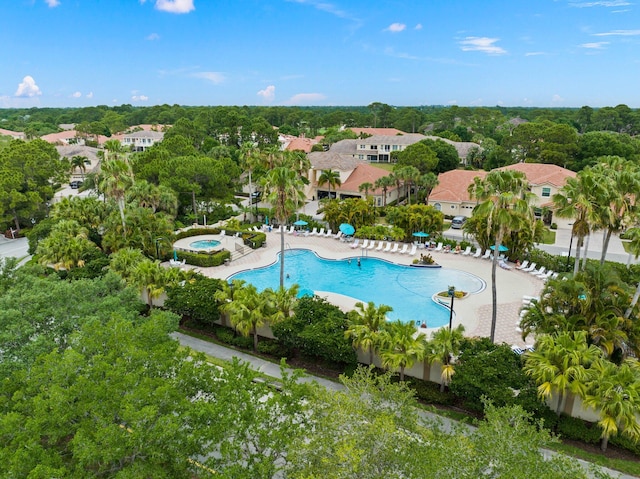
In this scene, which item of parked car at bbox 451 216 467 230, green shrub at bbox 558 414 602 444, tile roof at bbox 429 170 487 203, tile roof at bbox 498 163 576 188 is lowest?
green shrub at bbox 558 414 602 444

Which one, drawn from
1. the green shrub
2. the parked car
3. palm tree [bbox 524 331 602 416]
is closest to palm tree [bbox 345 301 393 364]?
palm tree [bbox 524 331 602 416]

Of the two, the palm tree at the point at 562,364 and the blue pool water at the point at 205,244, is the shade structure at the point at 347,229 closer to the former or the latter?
the blue pool water at the point at 205,244

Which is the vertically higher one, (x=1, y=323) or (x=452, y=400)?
(x=1, y=323)

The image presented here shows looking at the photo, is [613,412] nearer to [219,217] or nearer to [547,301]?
[547,301]

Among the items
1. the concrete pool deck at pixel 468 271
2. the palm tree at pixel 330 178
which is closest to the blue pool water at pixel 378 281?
the concrete pool deck at pixel 468 271

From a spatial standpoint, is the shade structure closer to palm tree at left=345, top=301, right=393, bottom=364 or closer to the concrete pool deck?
the concrete pool deck

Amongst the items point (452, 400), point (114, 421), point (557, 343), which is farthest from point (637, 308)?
point (114, 421)

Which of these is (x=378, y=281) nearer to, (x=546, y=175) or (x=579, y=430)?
(x=579, y=430)
